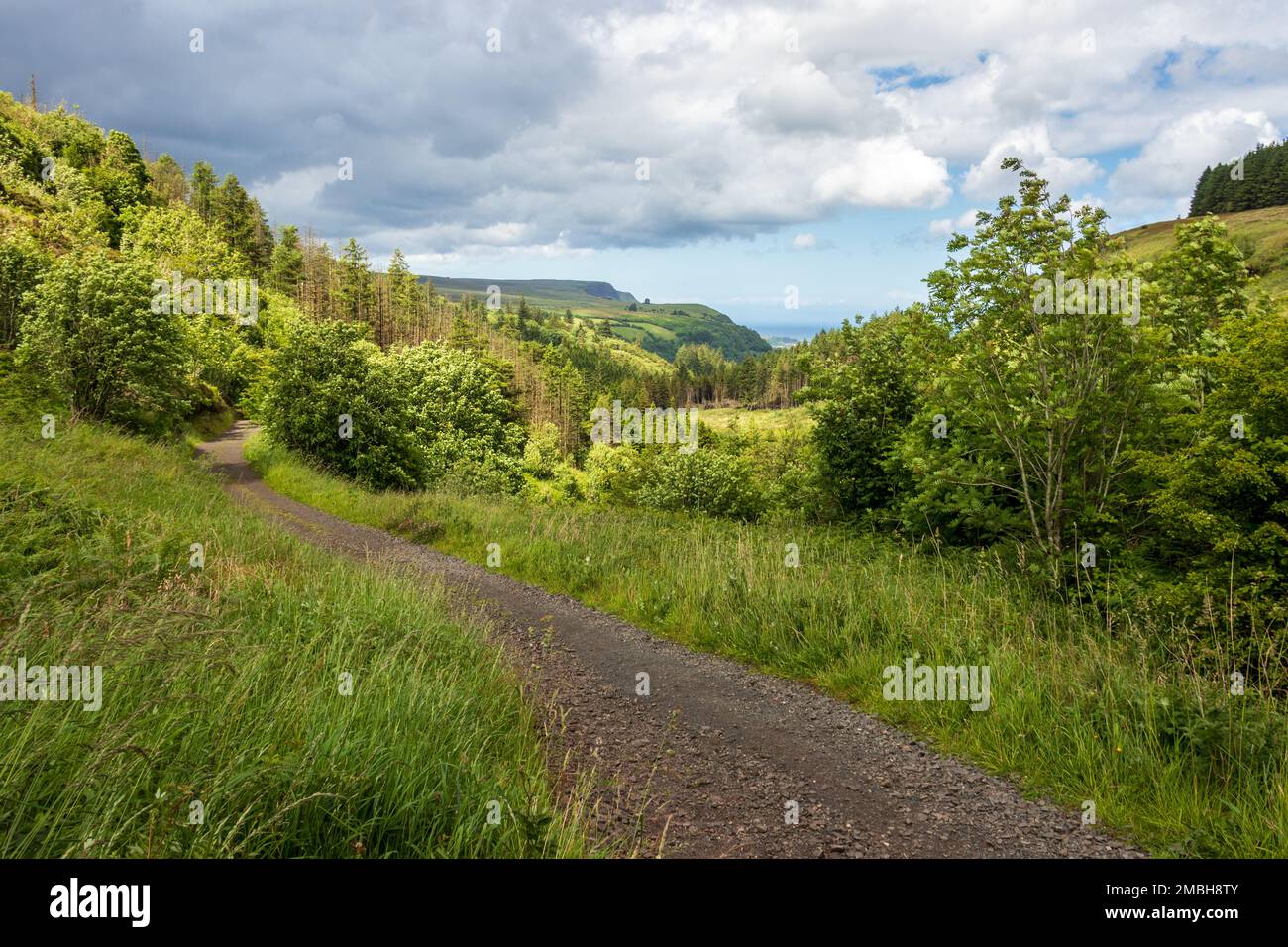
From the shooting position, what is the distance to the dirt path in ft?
14.3

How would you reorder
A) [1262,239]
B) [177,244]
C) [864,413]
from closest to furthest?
[864,413] < [177,244] < [1262,239]

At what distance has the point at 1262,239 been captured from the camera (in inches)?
3944

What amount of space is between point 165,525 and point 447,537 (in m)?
7.59

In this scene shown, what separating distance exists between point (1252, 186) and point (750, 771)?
167659mm

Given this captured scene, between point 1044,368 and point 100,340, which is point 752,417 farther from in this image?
point 1044,368

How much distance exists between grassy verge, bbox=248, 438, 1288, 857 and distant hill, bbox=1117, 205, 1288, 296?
261 ft

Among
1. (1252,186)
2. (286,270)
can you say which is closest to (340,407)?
(286,270)

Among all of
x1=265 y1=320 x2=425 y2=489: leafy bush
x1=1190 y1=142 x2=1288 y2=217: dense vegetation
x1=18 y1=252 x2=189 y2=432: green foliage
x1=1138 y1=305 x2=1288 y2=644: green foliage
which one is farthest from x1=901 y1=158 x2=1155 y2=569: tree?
x1=1190 y1=142 x2=1288 y2=217: dense vegetation

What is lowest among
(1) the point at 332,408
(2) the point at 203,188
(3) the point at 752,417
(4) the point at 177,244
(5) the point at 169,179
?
(1) the point at 332,408

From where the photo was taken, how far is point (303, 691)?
4.42m

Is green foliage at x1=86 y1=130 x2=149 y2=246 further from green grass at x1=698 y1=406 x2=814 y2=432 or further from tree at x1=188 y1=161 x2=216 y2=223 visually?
green grass at x1=698 y1=406 x2=814 y2=432

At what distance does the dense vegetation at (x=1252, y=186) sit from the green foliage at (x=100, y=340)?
514ft

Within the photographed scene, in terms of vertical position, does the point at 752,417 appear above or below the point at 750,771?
above
